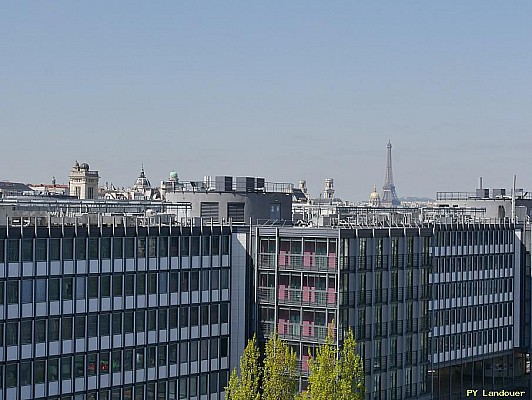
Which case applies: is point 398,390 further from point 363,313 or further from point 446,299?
point 446,299

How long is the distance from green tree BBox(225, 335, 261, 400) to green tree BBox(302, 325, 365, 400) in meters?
4.23

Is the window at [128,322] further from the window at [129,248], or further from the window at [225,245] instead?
the window at [225,245]

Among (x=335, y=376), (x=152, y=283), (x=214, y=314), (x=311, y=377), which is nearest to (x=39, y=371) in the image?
(x=152, y=283)

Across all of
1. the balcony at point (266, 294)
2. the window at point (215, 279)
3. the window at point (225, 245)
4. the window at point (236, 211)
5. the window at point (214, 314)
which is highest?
the window at point (236, 211)

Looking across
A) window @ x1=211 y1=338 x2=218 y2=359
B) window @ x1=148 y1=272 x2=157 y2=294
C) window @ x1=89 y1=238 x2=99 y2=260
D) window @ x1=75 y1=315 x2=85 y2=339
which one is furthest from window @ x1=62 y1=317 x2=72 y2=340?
window @ x1=211 y1=338 x2=218 y2=359

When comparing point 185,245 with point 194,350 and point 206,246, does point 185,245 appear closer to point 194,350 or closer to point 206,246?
point 206,246

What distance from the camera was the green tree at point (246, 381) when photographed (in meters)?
73.6

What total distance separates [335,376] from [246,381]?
666 centimetres

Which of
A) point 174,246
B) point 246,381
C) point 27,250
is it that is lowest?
point 246,381

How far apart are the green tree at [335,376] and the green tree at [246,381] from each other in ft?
13.9

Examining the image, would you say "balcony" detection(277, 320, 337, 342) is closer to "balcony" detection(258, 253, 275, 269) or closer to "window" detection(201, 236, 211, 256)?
"balcony" detection(258, 253, 275, 269)

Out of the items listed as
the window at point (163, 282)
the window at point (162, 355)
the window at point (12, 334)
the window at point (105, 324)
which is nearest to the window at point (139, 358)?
the window at point (162, 355)

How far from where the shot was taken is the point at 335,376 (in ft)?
238

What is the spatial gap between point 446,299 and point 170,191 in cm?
3523
